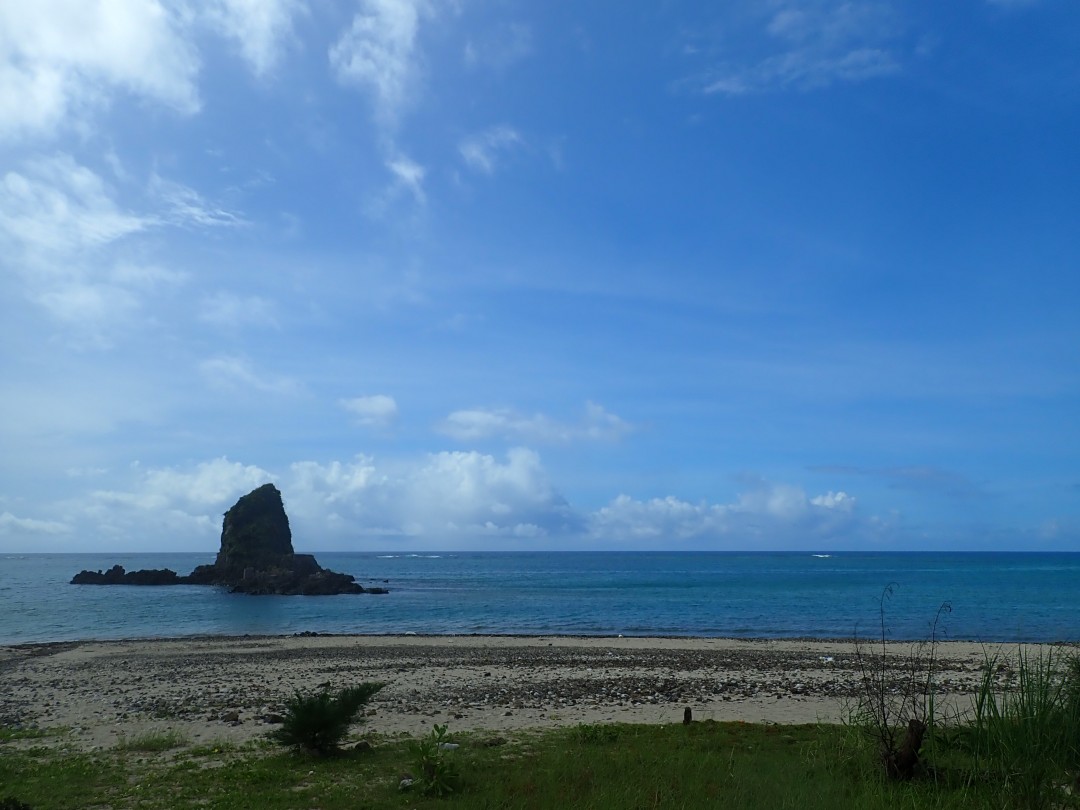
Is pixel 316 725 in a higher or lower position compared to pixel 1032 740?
lower

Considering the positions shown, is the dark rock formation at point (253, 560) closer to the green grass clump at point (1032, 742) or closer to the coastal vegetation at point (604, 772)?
the coastal vegetation at point (604, 772)

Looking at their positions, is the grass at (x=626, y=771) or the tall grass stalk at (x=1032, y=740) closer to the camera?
the tall grass stalk at (x=1032, y=740)

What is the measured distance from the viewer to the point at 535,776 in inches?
440

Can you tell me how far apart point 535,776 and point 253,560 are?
10779 cm

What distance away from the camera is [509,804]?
9898mm

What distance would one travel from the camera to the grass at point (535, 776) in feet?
31.9

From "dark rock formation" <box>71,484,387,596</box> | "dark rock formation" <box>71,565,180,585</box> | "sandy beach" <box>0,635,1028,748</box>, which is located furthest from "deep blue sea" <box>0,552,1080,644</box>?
"dark rock formation" <box>71,565,180,585</box>

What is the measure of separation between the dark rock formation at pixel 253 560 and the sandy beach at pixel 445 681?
5961cm

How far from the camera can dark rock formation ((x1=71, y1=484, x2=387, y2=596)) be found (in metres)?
98.6

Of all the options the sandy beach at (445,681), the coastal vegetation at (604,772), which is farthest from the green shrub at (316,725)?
the sandy beach at (445,681)

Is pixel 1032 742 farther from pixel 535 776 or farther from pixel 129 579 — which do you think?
pixel 129 579

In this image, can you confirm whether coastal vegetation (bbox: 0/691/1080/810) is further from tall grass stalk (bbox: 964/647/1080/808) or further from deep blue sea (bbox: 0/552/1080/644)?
deep blue sea (bbox: 0/552/1080/644)

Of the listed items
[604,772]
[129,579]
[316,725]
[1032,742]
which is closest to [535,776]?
[604,772]

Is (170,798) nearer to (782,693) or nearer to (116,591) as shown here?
(782,693)
